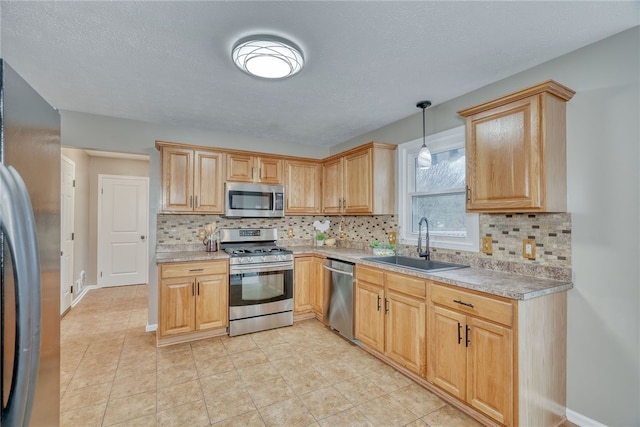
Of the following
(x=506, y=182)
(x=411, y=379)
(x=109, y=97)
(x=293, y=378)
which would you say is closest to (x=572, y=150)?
(x=506, y=182)

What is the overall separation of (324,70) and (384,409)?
249 cm

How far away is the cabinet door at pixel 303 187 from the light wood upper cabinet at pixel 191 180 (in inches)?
36.1

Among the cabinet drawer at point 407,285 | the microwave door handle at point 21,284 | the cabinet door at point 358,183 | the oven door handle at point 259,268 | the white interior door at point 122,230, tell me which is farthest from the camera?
the white interior door at point 122,230

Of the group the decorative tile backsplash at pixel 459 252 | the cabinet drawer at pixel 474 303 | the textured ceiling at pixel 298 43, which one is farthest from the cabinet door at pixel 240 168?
the cabinet drawer at pixel 474 303

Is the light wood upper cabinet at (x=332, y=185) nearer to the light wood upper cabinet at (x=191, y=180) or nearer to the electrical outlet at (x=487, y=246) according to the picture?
the light wood upper cabinet at (x=191, y=180)

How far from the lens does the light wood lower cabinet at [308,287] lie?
3756 millimetres

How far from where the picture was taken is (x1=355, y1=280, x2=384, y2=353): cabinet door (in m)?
2.78

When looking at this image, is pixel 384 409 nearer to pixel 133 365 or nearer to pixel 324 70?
pixel 133 365

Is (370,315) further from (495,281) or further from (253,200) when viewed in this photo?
(253,200)

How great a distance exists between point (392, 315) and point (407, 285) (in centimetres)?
35

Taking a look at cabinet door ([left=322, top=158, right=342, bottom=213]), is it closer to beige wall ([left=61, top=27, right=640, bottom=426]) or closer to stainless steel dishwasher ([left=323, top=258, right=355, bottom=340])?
stainless steel dishwasher ([left=323, top=258, right=355, bottom=340])

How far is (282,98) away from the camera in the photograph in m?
2.85

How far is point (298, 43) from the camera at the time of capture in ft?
6.34

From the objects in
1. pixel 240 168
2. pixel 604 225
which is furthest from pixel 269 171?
pixel 604 225
